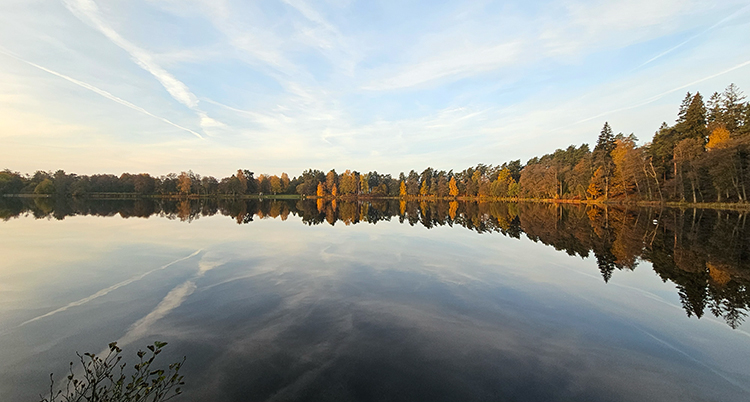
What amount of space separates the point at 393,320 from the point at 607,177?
68003 millimetres

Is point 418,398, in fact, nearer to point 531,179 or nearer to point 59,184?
point 531,179

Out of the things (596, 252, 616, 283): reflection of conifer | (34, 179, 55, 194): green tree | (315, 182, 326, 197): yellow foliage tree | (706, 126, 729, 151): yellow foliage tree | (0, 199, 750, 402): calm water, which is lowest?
(596, 252, 616, 283): reflection of conifer

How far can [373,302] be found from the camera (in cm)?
819

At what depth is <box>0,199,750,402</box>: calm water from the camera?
4656 millimetres

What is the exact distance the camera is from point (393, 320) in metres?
7.03

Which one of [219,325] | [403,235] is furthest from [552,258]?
[219,325]

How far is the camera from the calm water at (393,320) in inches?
183

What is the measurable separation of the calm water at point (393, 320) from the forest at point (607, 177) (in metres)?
40.8

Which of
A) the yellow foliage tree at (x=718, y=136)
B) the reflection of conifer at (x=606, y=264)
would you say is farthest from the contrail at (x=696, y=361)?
the yellow foliage tree at (x=718, y=136)

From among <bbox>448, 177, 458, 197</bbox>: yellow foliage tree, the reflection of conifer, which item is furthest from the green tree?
the reflection of conifer

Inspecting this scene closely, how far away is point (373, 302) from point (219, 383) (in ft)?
14.1

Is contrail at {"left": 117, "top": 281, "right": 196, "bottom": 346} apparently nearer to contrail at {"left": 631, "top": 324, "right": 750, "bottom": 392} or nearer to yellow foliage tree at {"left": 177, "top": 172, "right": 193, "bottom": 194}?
contrail at {"left": 631, "top": 324, "right": 750, "bottom": 392}

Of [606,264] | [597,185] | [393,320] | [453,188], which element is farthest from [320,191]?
[393,320]

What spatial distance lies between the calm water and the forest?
4080 cm
